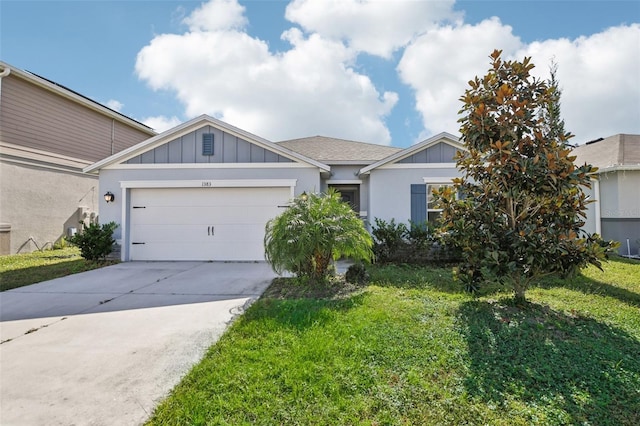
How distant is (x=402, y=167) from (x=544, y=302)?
5518 millimetres

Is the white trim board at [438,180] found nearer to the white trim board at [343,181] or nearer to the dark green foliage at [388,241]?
the dark green foliage at [388,241]

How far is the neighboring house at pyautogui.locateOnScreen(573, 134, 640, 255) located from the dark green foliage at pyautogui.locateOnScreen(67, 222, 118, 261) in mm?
14549

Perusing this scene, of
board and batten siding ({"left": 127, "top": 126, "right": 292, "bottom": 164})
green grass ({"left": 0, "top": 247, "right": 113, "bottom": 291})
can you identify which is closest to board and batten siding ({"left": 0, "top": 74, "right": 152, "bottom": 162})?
green grass ({"left": 0, "top": 247, "right": 113, "bottom": 291})

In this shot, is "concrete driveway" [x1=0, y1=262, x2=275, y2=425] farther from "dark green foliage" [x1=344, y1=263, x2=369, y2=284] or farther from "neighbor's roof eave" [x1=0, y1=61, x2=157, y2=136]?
"neighbor's roof eave" [x1=0, y1=61, x2=157, y2=136]

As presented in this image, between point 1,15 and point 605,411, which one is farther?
point 1,15

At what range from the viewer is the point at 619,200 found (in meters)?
10.4

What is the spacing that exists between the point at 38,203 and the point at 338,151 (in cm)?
1137

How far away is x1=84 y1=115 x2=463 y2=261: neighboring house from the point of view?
30.9ft

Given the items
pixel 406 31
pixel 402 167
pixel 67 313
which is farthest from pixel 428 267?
pixel 67 313

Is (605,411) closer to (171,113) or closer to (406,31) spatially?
(406,31)

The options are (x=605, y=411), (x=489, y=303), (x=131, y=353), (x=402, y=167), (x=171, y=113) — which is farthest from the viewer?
(x=171, y=113)

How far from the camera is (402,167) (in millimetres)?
9531

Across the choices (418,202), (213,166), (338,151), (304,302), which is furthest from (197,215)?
(418,202)

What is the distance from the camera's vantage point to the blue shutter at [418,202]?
9477mm
